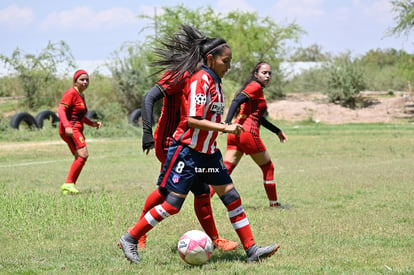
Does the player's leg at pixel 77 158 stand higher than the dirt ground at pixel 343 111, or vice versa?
the player's leg at pixel 77 158

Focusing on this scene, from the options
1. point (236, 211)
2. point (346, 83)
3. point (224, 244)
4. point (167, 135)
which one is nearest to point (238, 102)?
point (167, 135)

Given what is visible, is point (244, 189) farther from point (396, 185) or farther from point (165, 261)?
point (165, 261)

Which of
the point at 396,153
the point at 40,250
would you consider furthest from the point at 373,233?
the point at 396,153

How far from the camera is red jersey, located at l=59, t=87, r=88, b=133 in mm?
10617

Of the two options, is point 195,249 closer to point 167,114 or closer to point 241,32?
point 167,114

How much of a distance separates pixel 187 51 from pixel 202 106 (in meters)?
0.83

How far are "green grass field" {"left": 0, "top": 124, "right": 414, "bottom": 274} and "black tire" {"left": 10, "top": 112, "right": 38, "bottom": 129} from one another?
31.3ft

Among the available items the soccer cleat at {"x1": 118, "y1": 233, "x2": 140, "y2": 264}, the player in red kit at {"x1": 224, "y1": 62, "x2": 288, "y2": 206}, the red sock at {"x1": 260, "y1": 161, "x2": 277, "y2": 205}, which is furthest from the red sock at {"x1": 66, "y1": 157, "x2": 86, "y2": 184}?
the soccer cleat at {"x1": 118, "y1": 233, "x2": 140, "y2": 264}

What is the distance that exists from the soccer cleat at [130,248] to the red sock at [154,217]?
0.17ft

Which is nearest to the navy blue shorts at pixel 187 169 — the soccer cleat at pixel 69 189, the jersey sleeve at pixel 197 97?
the jersey sleeve at pixel 197 97

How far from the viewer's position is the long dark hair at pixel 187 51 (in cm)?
568

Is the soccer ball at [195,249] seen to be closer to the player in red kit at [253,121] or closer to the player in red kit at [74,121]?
the player in red kit at [253,121]

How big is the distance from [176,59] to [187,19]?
36218 millimetres

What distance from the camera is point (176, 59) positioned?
5.96m
